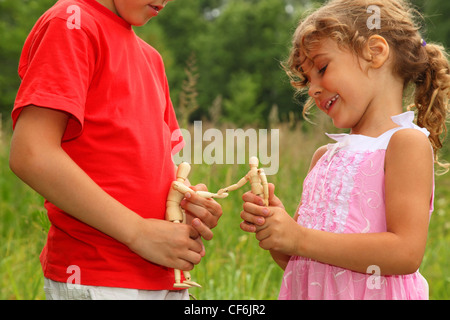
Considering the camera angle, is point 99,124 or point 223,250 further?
point 223,250

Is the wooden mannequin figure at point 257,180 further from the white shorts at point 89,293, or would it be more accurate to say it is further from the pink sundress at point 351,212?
the white shorts at point 89,293

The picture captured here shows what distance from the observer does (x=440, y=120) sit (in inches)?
69.7

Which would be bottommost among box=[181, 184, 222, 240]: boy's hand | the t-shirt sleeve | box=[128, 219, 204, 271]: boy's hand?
box=[128, 219, 204, 271]: boy's hand

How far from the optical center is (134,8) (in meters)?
1.49

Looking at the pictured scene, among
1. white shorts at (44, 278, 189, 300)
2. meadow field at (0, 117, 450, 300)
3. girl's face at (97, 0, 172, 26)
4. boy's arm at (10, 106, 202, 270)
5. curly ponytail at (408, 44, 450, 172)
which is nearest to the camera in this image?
boy's arm at (10, 106, 202, 270)

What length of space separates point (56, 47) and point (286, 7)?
107 ft

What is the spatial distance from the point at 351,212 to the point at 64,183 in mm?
842

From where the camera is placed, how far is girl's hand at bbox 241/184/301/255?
1445mm

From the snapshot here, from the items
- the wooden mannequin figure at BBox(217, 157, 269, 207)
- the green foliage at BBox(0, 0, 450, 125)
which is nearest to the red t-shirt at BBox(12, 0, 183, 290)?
the wooden mannequin figure at BBox(217, 157, 269, 207)

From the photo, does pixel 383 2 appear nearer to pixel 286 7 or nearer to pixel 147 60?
pixel 147 60

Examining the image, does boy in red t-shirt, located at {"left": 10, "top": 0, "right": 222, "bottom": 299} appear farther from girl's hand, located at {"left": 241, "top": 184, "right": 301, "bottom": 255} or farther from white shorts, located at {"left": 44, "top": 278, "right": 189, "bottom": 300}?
girl's hand, located at {"left": 241, "top": 184, "right": 301, "bottom": 255}

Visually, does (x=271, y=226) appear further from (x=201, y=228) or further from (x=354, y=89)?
(x=354, y=89)

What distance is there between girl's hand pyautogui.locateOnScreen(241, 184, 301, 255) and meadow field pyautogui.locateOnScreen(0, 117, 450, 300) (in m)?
1.38

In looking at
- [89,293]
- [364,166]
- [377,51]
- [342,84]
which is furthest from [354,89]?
[89,293]
